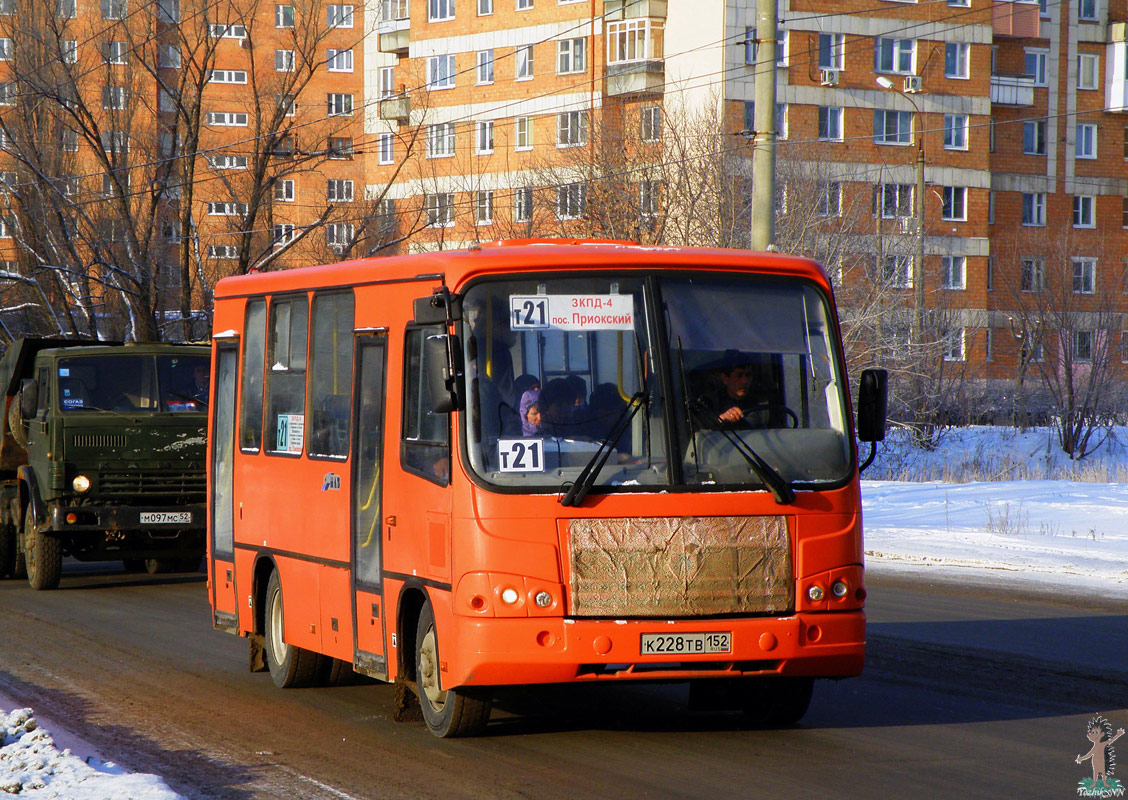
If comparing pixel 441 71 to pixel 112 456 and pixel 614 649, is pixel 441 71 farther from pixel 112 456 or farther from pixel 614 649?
pixel 614 649

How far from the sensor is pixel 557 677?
805 cm

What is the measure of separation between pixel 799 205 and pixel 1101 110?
4818 centimetres

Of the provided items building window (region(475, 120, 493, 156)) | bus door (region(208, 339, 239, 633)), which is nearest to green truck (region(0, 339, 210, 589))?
bus door (region(208, 339, 239, 633))

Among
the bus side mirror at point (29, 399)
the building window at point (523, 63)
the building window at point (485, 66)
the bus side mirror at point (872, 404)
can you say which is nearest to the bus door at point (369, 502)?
the bus side mirror at point (872, 404)

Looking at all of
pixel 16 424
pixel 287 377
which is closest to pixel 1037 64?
pixel 16 424

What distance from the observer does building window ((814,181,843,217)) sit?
3541 centimetres

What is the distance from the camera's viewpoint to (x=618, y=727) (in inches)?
356

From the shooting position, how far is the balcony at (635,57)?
6519cm

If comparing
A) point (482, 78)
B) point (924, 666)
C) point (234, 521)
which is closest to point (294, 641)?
point (234, 521)

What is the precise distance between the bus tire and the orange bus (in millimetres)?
1357

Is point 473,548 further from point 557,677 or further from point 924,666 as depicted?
point 924,666

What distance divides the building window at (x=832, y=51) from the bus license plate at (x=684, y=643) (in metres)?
61.3

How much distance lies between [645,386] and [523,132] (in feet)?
219

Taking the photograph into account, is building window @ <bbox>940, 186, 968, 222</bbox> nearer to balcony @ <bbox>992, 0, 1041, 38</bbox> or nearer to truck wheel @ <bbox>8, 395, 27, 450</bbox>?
balcony @ <bbox>992, 0, 1041, 38</bbox>
